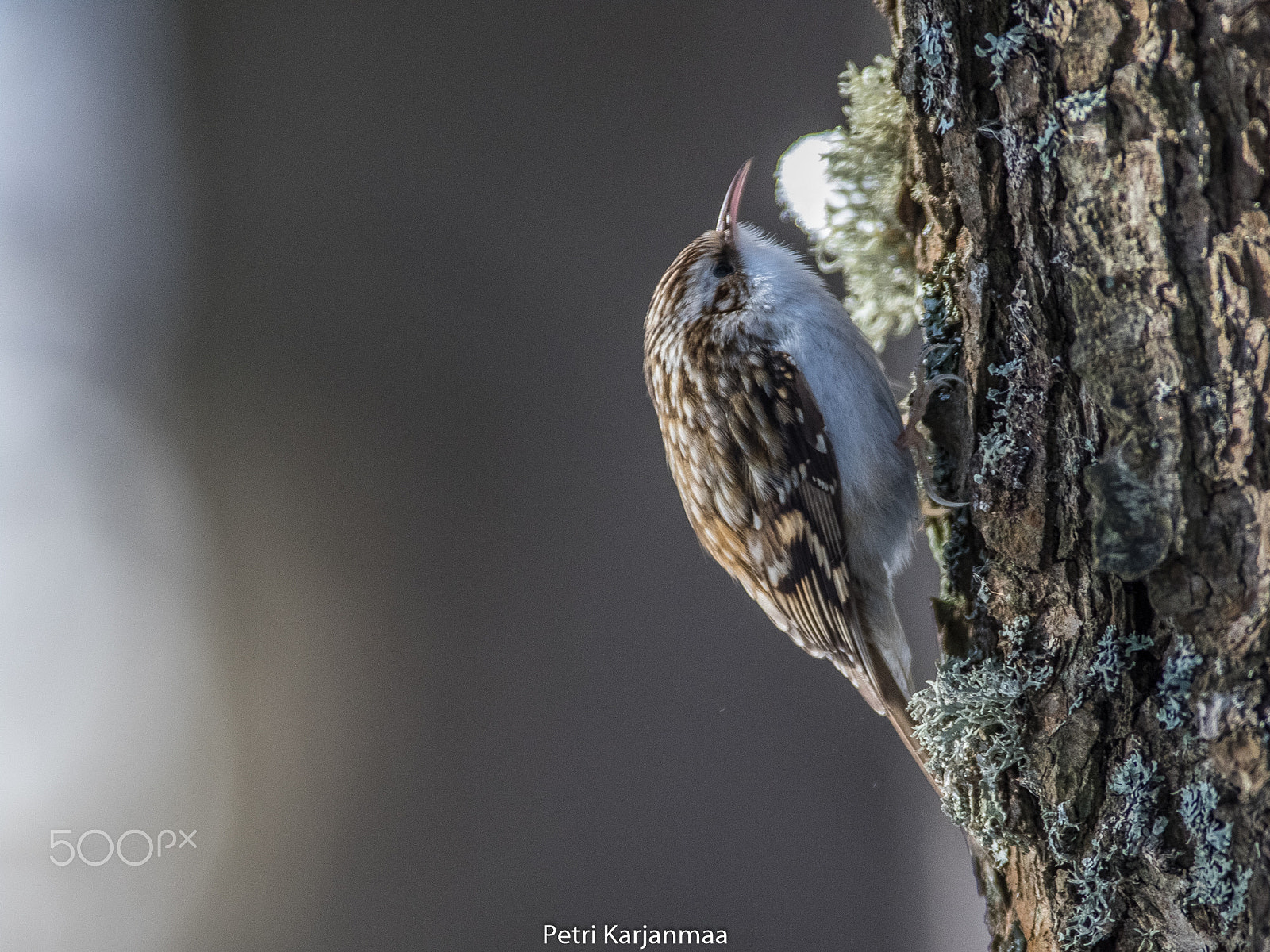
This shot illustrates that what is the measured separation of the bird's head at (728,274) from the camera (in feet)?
4.06

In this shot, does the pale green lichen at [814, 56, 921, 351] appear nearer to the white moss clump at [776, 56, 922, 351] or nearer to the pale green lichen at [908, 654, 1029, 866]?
the white moss clump at [776, 56, 922, 351]

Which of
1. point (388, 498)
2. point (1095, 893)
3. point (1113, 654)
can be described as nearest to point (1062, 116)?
point (1113, 654)

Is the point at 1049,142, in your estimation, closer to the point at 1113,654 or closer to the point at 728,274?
the point at 1113,654

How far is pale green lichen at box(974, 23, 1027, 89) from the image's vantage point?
0.75m

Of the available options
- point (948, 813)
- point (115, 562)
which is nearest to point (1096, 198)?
point (948, 813)

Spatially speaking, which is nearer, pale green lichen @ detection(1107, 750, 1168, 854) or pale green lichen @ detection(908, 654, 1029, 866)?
pale green lichen @ detection(1107, 750, 1168, 854)

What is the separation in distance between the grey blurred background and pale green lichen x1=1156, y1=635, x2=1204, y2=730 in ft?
3.05

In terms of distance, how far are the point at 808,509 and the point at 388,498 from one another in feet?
3.06

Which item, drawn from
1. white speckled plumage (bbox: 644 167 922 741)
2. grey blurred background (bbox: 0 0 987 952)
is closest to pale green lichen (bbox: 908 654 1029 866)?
white speckled plumage (bbox: 644 167 922 741)

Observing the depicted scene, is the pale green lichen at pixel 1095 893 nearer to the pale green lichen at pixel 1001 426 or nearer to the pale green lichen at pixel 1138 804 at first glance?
the pale green lichen at pixel 1138 804

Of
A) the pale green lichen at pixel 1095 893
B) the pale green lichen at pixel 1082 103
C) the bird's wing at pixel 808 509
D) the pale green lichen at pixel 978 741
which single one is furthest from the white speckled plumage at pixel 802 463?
the pale green lichen at pixel 1082 103

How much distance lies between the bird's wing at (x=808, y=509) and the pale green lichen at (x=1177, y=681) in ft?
1.50

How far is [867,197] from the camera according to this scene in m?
1.07

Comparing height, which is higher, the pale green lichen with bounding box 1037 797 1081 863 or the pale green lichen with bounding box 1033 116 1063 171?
the pale green lichen with bounding box 1033 116 1063 171
